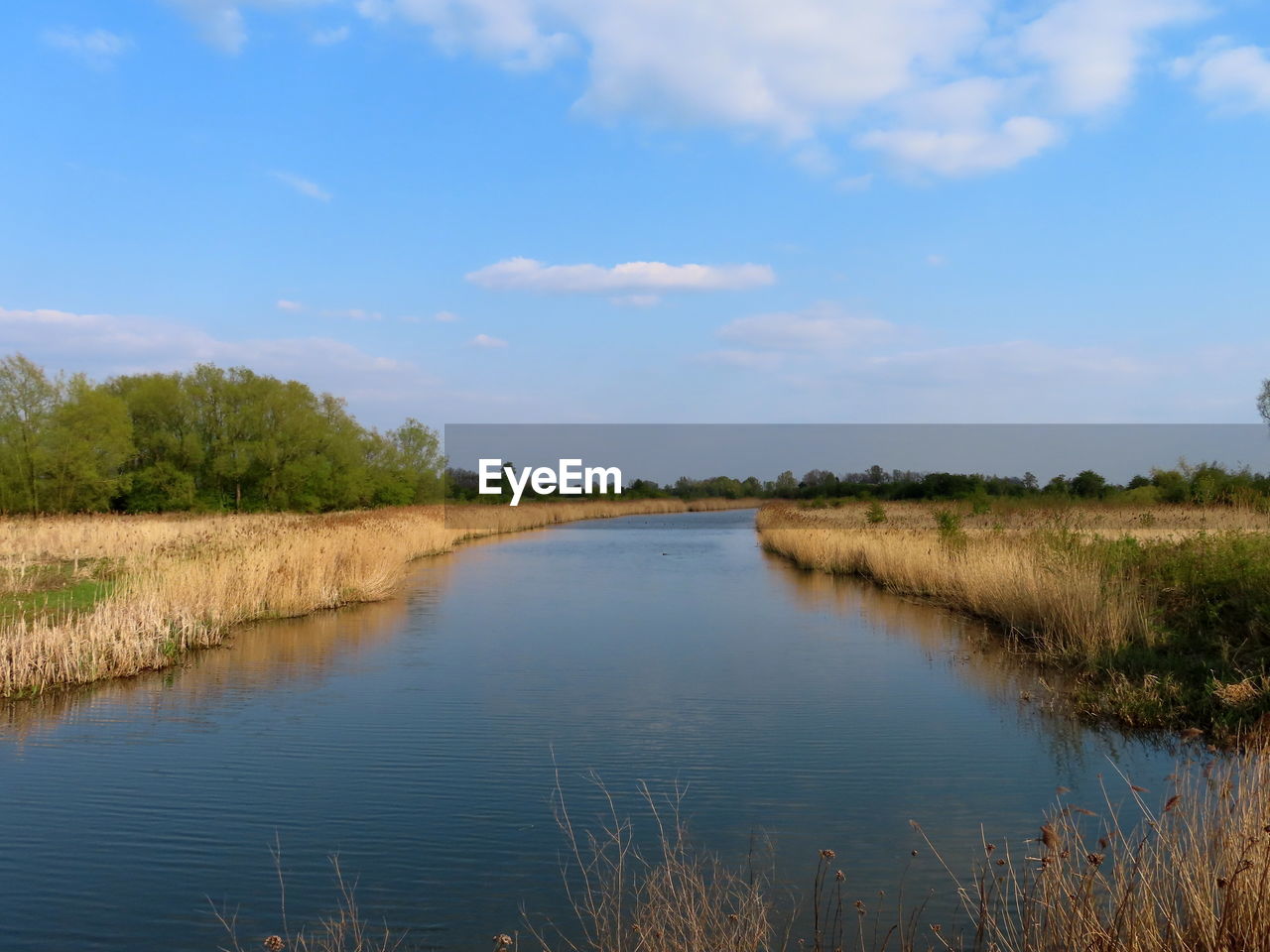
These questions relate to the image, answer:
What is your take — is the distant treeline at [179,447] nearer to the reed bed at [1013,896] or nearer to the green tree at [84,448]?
the green tree at [84,448]

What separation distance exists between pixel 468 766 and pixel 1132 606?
7.93m

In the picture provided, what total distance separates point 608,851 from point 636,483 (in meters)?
94.8

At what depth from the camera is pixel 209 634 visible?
1245cm

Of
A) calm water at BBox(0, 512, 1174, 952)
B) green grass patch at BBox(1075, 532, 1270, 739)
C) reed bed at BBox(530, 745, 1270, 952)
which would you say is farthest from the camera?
green grass patch at BBox(1075, 532, 1270, 739)

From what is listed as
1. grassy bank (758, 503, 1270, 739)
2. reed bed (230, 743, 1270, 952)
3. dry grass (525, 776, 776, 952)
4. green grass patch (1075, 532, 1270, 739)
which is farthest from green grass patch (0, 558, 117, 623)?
grassy bank (758, 503, 1270, 739)

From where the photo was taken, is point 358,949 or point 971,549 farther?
point 971,549

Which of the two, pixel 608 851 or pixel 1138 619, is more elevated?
pixel 1138 619

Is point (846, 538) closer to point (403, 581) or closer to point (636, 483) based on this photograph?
point (403, 581)

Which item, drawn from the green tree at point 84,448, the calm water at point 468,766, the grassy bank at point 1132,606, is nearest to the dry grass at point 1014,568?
the grassy bank at point 1132,606

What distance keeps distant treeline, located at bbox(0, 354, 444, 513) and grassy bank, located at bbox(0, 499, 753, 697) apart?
41.7ft

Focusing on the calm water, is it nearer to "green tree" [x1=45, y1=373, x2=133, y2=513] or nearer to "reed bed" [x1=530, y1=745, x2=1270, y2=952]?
"reed bed" [x1=530, y1=745, x2=1270, y2=952]

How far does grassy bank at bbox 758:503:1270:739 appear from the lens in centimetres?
834

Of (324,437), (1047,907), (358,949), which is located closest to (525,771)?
(358,949)

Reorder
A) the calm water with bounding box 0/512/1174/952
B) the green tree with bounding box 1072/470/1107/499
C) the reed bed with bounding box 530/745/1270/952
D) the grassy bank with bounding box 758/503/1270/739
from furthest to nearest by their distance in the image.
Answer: the green tree with bounding box 1072/470/1107/499 → the grassy bank with bounding box 758/503/1270/739 → the calm water with bounding box 0/512/1174/952 → the reed bed with bounding box 530/745/1270/952
